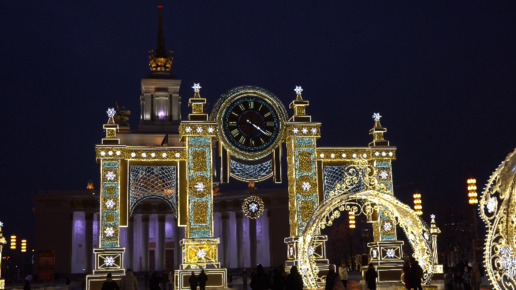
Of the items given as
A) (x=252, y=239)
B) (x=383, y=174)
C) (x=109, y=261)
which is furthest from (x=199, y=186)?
(x=252, y=239)

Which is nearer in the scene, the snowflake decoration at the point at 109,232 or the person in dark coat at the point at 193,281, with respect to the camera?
the person in dark coat at the point at 193,281

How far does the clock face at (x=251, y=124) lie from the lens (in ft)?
77.1

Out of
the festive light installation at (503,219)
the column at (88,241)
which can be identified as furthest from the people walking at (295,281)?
the column at (88,241)

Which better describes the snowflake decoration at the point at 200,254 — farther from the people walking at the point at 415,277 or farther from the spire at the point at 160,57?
the spire at the point at 160,57

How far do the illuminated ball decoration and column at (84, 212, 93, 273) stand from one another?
22.0m

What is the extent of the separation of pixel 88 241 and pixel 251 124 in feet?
94.0

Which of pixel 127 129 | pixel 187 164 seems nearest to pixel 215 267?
pixel 187 164

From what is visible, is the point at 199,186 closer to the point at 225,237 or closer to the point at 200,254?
the point at 200,254

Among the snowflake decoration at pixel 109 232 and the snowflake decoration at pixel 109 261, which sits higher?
the snowflake decoration at pixel 109 232

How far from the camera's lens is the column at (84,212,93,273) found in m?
47.3

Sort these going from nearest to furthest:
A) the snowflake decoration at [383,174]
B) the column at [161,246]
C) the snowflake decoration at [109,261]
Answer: the snowflake decoration at [109,261]
the snowflake decoration at [383,174]
the column at [161,246]

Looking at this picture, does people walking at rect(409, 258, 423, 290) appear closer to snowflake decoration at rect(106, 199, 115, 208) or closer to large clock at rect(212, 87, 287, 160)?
large clock at rect(212, 87, 287, 160)

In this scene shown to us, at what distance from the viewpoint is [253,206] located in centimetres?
2819

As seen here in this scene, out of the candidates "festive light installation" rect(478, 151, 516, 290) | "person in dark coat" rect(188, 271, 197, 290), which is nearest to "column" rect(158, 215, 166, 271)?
"person in dark coat" rect(188, 271, 197, 290)
